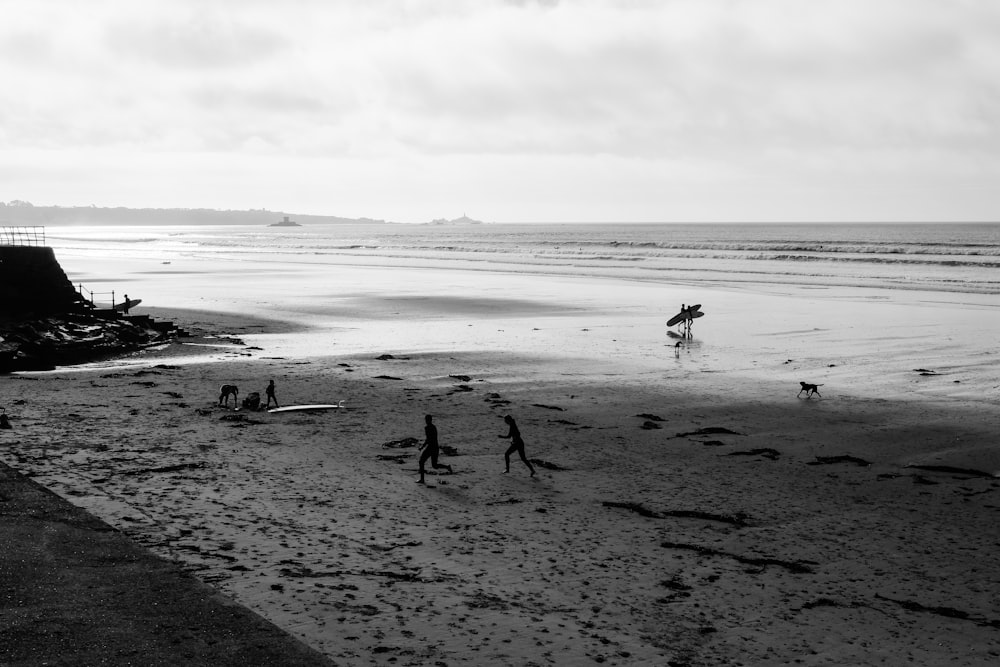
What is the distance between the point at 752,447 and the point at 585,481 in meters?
4.26

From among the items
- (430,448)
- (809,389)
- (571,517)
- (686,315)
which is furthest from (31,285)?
(809,389)

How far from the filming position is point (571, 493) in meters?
14.8

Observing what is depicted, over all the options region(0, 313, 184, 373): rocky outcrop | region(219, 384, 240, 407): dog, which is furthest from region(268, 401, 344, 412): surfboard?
region(0, 313, 184, 373): rocky outcrop

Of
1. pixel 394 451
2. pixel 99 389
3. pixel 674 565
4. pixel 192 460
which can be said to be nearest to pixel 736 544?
pixel 674 565

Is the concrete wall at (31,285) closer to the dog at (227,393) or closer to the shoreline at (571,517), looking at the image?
the shoreline at (571,517)

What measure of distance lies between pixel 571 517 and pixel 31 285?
1149 inches

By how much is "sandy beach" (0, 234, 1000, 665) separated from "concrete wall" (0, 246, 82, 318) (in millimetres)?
6916

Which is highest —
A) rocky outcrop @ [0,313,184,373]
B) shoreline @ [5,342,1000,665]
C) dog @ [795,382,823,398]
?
rocky outcrop @ [0,313,184,373]

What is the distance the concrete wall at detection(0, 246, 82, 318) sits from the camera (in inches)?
1321

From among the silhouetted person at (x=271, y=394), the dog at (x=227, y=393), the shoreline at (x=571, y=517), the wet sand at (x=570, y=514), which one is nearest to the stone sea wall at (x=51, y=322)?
the wet sand at (x=570, y=514)

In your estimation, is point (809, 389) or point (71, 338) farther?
point (71, 338)

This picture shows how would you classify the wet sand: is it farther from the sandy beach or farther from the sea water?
the sea water

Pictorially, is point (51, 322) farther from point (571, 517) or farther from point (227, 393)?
point (571, 517)

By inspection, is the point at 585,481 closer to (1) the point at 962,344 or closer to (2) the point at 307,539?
(2) the point at 307,539
